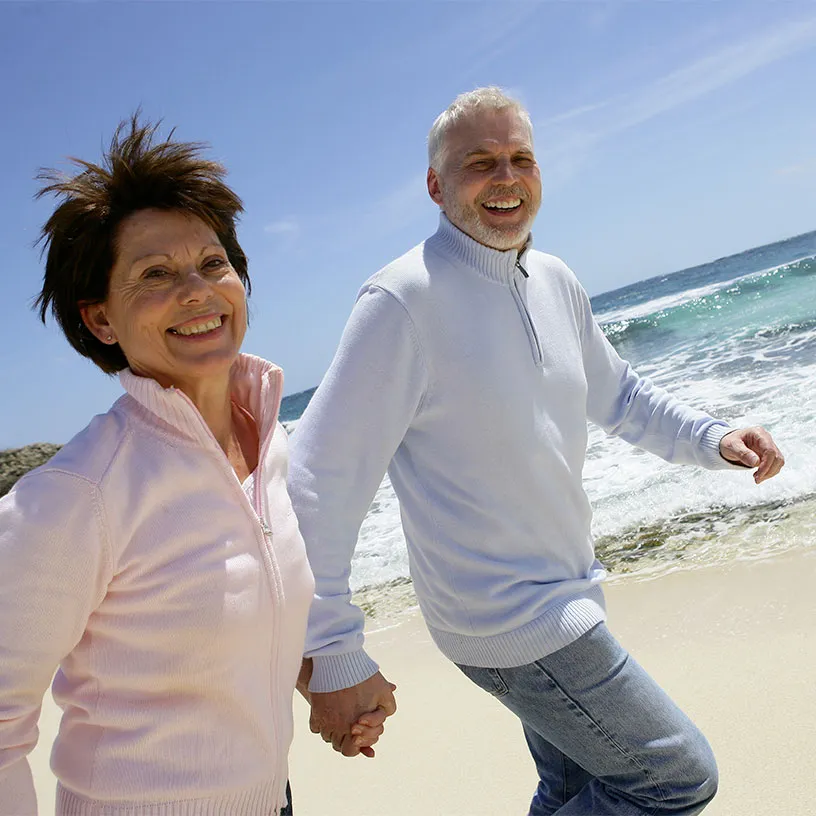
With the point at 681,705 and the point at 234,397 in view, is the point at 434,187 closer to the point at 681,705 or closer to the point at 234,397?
the point at 234,397

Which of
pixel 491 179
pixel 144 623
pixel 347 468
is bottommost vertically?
pixel 144 623

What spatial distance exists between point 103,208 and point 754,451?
6.58ft

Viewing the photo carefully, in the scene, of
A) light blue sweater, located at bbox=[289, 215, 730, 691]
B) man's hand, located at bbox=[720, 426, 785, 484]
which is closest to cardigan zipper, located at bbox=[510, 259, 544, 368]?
light blue sweater, located at bbox=[289, 215, 730, 691]

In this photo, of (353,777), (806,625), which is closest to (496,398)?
(353,777)

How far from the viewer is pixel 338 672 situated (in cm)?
204

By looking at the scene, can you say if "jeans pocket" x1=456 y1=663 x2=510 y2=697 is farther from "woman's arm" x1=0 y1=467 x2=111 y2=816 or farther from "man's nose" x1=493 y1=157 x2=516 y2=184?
"man's nose" x1=493 y1=157 x2=516 y2=184

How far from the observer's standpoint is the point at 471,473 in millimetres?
2193

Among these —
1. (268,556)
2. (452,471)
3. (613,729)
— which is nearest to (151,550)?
(268,556)

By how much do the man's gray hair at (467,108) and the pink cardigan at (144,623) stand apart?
1318 mm

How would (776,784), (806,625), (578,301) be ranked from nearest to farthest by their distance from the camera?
1. (578,301)
2. (776,784)
3. (806,625)

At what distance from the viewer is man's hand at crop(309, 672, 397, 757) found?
2.02 m

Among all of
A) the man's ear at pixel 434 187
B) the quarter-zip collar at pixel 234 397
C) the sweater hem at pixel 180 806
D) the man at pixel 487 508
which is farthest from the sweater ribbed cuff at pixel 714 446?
the sweater hem at pixel 180 806

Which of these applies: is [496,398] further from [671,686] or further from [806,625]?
[806,625]

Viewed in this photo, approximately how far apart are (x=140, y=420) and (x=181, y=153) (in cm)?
58
